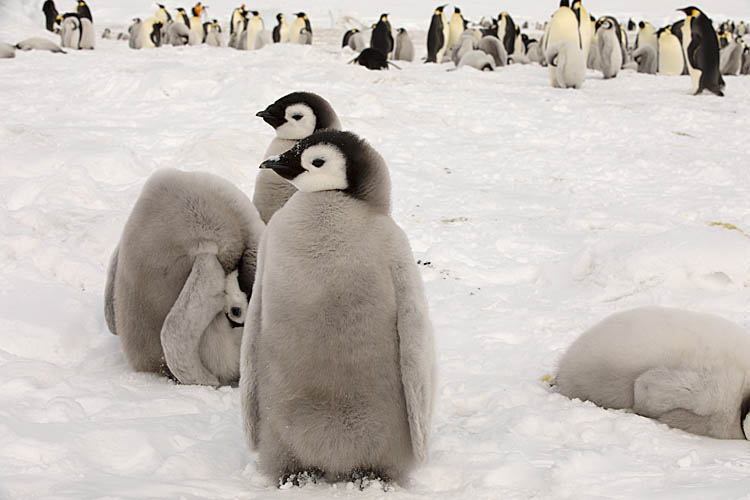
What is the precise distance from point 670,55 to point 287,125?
18.5 meters

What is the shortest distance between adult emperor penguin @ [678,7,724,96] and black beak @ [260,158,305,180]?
43.7 feet

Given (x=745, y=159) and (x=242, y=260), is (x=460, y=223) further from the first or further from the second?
(x=745, y=159)

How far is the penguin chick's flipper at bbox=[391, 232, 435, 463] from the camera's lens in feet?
7.78

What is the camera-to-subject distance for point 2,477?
215 cm

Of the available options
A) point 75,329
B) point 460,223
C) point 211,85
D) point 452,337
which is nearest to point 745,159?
point 460,223

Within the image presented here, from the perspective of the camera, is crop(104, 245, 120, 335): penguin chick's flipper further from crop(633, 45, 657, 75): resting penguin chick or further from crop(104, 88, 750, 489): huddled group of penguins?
crop(633, 45, 657, 75): resting penguin chick

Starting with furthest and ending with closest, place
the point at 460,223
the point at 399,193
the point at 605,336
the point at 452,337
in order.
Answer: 1. the point at 399,193
2. the point at 460,223
3. the point at 452,337
4. the point at 605,336

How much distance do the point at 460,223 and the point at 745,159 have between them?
404cm

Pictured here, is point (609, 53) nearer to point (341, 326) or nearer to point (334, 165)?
point (334, 165)

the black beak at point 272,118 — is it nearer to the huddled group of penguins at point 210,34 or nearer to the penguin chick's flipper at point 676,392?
the penguin chick's flipper at point 676,392

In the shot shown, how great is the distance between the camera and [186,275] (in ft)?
11.0

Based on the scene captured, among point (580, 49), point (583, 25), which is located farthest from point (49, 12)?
point (580, 49)

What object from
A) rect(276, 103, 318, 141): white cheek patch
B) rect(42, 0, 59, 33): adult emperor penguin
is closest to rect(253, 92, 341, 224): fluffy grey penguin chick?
rect(276, 103, 318, 141): white cheek patch

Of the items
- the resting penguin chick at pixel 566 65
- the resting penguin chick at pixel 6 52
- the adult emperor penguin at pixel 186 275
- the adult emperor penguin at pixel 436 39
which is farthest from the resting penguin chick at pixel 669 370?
the adult emperor penguin at pixel 436 39
